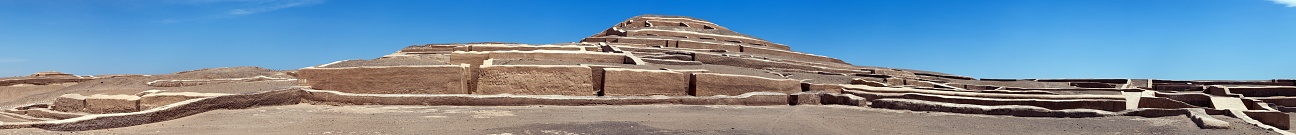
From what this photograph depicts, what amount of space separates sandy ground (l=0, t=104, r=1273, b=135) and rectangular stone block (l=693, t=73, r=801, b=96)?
193cm

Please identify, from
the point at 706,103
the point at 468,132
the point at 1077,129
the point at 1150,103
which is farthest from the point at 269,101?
the point at 1150,103

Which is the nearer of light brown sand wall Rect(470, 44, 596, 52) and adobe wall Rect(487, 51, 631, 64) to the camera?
adobe wall Rect(487, 51, 631, 64)

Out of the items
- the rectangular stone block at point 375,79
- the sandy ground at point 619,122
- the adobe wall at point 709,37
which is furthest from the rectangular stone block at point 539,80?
the adobe wall at point 709,37

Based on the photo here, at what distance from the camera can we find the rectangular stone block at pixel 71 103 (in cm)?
1108

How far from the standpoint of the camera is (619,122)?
9602 millimetres

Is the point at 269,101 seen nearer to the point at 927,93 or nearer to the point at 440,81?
the point at 440,81

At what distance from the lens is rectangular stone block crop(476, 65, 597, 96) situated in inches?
536

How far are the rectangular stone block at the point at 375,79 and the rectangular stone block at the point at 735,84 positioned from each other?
A: 378 cm

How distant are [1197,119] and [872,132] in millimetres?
3910

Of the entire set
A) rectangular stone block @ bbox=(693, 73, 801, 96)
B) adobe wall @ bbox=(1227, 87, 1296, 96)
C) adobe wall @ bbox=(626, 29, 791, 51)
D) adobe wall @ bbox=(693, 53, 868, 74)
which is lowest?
adobe wall @ bbox=(1227, 87, 1296, 96)

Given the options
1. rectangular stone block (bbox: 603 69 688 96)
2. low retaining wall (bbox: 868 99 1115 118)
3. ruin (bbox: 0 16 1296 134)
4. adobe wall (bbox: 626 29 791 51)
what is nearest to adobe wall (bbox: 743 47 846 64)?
adobe wall (bbox: 626 29 791 51)

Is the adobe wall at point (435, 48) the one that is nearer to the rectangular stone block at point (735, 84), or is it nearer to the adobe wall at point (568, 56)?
the adobe wall at point (568, 56)

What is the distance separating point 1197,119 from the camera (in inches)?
408

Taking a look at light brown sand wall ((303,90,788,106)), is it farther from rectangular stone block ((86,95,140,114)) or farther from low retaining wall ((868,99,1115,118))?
low retaining wall ((868,99,1115,118))
